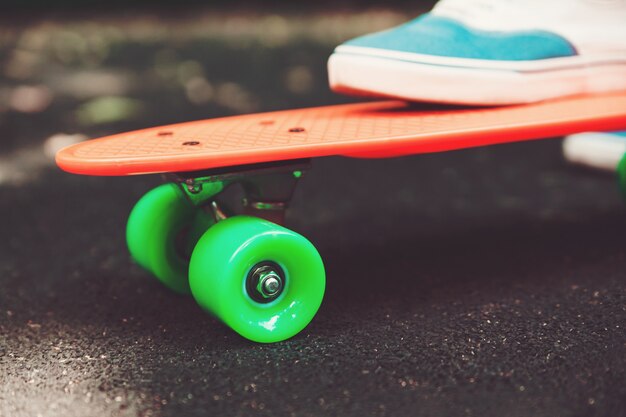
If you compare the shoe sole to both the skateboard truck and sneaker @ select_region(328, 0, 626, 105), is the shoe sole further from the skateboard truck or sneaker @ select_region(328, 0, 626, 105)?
the skateboard truck

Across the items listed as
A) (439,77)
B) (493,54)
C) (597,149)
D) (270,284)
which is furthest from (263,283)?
(597,149)

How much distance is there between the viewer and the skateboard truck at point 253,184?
102 centimetres

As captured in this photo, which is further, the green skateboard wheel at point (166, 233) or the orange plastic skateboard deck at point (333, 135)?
the green skateboard wheel at point (166, 233)

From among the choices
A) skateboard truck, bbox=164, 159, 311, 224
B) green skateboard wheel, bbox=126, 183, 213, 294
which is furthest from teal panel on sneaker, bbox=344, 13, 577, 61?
green skateboard wheel, bbox=126, 183, 213, 294

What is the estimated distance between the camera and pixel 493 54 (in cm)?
123

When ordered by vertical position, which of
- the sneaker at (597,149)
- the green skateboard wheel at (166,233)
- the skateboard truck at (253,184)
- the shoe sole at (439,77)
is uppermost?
the shoe sole at (439,77)

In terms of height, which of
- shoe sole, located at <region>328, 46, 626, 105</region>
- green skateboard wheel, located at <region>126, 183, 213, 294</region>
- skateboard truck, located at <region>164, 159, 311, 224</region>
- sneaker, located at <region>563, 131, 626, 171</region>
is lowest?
sneaker, located at <region>563, 131, 626, 171</region>

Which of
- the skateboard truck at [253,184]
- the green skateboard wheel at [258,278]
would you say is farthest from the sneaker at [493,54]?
the green skateboard wheel at [258,278]

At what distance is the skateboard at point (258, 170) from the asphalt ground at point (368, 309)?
62 millimetres

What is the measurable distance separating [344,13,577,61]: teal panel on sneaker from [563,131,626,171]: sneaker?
1.60 feet

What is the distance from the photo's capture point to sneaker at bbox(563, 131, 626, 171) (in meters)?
1.70

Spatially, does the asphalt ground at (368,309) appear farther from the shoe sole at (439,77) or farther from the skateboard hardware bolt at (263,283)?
the shoe sole at (439,77)

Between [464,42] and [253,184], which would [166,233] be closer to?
[253,184]

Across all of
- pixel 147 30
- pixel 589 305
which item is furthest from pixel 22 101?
pixel 589 305
